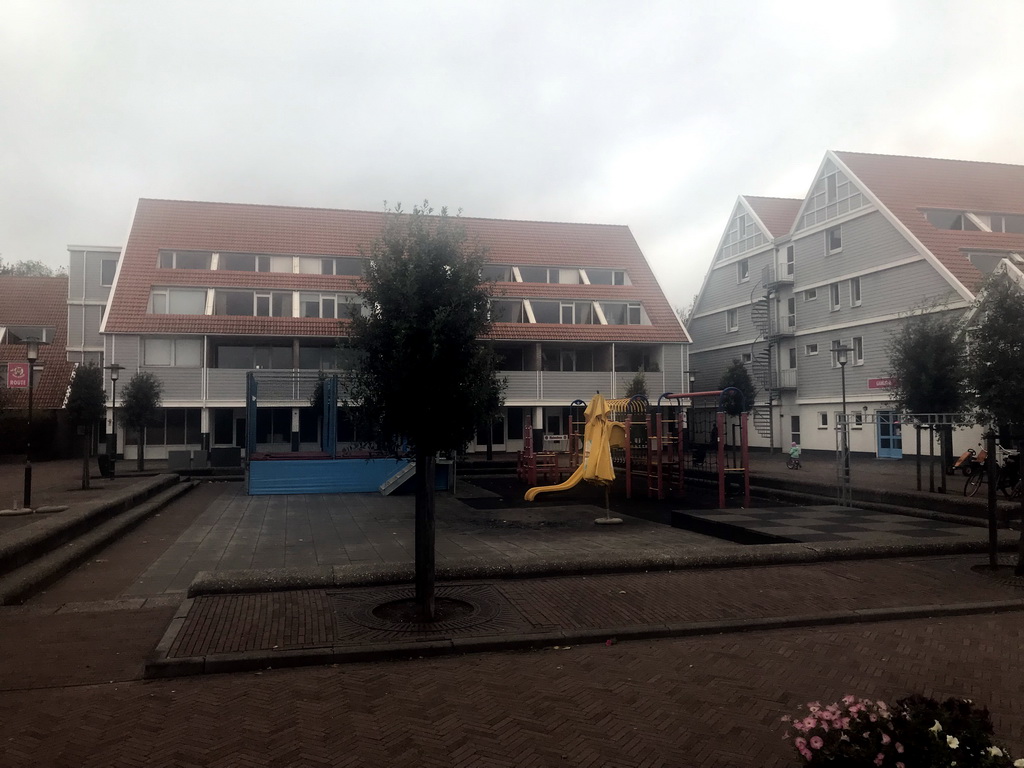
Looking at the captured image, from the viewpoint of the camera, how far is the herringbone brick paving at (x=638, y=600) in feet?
22.7

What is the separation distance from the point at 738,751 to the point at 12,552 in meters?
8.88

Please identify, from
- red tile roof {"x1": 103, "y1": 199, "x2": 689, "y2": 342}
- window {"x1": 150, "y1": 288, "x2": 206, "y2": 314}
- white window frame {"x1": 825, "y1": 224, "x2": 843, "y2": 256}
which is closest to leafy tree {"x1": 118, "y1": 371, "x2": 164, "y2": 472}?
red tile roof {"x1": 103, "y1": 199, "x2": 689, "y2": 342}

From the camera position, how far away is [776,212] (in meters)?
43.9

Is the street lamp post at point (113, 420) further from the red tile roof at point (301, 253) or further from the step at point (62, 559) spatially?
the step at point (62, 559)

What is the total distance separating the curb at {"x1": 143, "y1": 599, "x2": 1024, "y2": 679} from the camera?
6.13 metres

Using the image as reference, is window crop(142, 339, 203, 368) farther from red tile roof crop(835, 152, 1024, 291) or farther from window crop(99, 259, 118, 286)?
red tile roof crop(835, 152, 1024, 291)

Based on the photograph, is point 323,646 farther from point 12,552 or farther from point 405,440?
point 12,552

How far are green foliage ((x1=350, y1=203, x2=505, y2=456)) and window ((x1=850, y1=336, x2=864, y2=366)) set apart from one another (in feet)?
101

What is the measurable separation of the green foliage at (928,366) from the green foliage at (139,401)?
25599 mm

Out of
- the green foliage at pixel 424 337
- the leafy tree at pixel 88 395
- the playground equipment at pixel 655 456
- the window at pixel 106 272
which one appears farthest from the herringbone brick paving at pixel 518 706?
the window at pixel 106 272

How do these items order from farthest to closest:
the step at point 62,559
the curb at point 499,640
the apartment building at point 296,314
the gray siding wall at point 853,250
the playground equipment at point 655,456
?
the apartment building at point 296,314 → the gray siding wall at point 853,250 → the playground equipment at point 655,456 → the step at point 62,559 → the curb at point 499,640

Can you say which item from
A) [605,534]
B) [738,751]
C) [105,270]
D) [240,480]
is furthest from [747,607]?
[105,270]

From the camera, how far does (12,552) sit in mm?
9391

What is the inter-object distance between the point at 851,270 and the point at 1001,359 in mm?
26811
